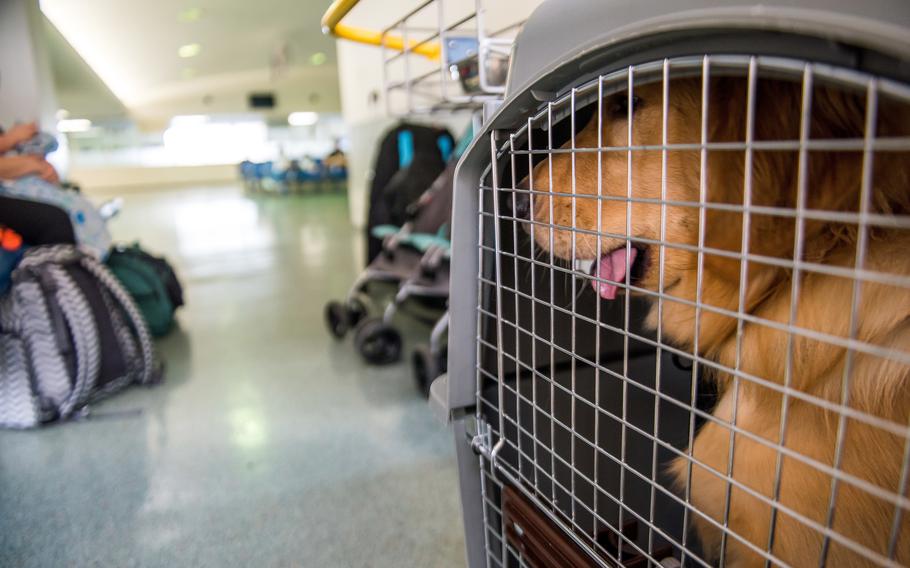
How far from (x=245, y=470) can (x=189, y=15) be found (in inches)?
326

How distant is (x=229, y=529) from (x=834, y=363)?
1115 millimetres

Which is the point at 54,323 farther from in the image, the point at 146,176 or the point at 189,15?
the point at 146,176

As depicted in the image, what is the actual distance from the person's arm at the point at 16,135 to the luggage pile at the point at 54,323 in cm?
27

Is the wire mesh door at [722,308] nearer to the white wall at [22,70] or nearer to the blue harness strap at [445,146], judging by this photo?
the blue harness strap at [445,146]

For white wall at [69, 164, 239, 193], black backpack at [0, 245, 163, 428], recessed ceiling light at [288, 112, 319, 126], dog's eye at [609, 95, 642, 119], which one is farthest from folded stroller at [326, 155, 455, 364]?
recessed ceiling light at [288, 112, 319, 126]

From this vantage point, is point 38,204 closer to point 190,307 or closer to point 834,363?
point 190,307

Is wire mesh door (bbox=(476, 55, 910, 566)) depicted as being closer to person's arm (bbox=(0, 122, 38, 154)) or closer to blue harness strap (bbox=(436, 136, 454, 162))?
blue harness strap (bbox=(436, 136, 454, 162))

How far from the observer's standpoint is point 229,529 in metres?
1.11

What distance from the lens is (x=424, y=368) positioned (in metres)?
1.68

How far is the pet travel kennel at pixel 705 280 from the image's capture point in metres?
0.34

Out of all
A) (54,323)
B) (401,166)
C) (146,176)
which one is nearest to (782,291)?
(54,323)

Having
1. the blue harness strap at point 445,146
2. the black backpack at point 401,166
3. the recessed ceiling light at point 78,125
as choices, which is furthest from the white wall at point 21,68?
the recessed ceiling light at point 78,125

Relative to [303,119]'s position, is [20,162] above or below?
below

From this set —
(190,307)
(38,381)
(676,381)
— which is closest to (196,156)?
(190,307)
